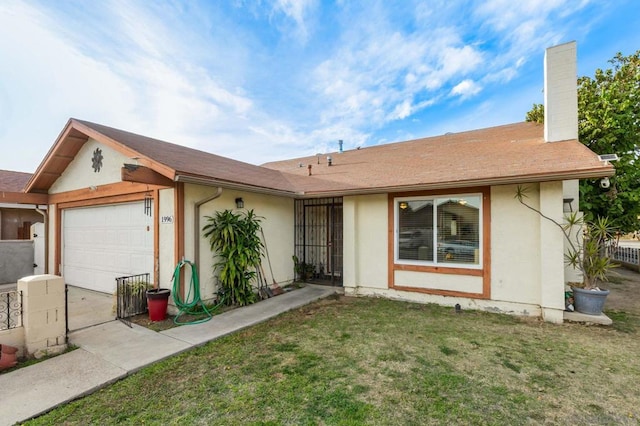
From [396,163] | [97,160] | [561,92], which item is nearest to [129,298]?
[97,160]

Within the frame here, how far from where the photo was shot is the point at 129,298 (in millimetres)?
5523

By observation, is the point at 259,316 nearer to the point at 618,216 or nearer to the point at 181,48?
the point at 181,48

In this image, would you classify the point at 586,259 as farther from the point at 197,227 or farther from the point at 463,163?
the point at 197,227

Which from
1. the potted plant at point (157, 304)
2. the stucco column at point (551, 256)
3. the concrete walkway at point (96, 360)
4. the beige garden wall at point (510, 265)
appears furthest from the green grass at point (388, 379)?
the potted plant at point (157, 304)

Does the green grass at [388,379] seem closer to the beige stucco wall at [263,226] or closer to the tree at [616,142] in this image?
the beige stucco wall at [263,226]

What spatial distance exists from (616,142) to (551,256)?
5.61 m

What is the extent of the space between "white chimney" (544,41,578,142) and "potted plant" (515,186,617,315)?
7.27 feet

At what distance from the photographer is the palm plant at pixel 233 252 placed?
19.9ft

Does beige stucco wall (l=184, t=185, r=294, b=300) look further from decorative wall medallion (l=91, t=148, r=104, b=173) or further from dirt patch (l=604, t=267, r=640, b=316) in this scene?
dirt patch (l=604, t=267, r=640, b=316)

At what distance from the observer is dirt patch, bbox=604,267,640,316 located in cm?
631

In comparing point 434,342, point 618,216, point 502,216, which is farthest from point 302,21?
point 618,216

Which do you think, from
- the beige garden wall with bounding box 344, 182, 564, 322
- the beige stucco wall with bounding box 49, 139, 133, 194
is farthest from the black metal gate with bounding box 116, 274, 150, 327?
the beige garden wall with bounding box 344, 182, 564, 322

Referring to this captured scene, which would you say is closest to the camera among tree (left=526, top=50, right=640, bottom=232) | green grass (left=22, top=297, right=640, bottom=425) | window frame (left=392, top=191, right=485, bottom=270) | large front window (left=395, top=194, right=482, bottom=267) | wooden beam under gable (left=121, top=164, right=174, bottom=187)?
green grass (left=22, top=297, right=640, bottom=425)

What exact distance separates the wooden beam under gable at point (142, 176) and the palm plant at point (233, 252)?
44.9 inches
